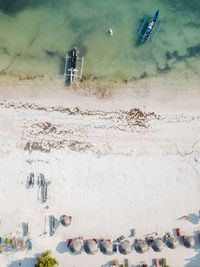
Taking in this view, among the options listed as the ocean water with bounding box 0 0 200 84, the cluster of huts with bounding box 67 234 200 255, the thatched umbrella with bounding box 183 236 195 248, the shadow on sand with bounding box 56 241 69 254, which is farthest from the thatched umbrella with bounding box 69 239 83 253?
the ocean water with bounding box 0 0 200 84

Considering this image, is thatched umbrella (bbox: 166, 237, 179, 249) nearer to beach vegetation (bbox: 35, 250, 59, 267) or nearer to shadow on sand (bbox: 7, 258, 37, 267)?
beach vegetation (bbox: 35, 250, 59, 267)

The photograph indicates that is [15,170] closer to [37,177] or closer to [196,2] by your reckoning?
[37,177]

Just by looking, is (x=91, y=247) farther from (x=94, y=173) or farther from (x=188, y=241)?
(x=188, y=241)

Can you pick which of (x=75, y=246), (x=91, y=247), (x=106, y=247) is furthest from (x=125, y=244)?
(x=75, y=246)

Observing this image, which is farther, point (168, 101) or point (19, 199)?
point (168, 101)

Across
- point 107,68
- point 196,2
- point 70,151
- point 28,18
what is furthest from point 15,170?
point 196,2

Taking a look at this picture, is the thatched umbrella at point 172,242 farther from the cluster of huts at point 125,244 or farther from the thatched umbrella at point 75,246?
the thatched umbrella at point 75,246
